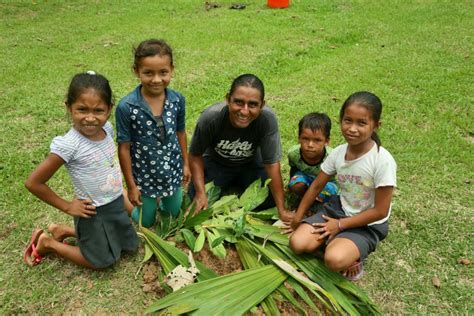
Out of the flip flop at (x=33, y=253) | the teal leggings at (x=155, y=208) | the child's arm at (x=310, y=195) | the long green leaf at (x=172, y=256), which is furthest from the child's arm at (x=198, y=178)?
the flip flop at (x=33, y=253)

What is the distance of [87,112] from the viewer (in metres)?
2.21

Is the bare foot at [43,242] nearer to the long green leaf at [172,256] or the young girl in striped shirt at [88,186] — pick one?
the young girl in striped shirt at [88,186]

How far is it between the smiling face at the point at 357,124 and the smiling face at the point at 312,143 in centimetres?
49

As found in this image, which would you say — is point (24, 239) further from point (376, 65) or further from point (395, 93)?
point (376, 65)

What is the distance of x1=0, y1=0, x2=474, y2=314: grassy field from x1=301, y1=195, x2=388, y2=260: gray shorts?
0.74 ft

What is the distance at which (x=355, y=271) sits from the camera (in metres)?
2.61

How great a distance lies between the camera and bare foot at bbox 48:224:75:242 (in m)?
2.76

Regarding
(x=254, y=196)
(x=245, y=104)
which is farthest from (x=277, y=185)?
(x=245, y=104)

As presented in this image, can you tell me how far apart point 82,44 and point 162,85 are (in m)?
4.91

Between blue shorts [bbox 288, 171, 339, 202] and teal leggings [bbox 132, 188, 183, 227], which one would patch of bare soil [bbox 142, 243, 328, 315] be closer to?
teal leggings [bbox 132, 188, 183, 227]

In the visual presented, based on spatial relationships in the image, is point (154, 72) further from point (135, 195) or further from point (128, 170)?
point (135, 195)

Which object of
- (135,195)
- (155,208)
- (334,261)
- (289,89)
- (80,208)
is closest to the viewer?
(80,208)

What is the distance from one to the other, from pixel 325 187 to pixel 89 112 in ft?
5.77

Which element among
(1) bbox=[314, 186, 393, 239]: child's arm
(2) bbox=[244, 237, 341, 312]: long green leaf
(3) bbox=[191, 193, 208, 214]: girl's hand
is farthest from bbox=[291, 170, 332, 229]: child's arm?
(3) bbox=[191, 193, 208, 214]: girl's hand
